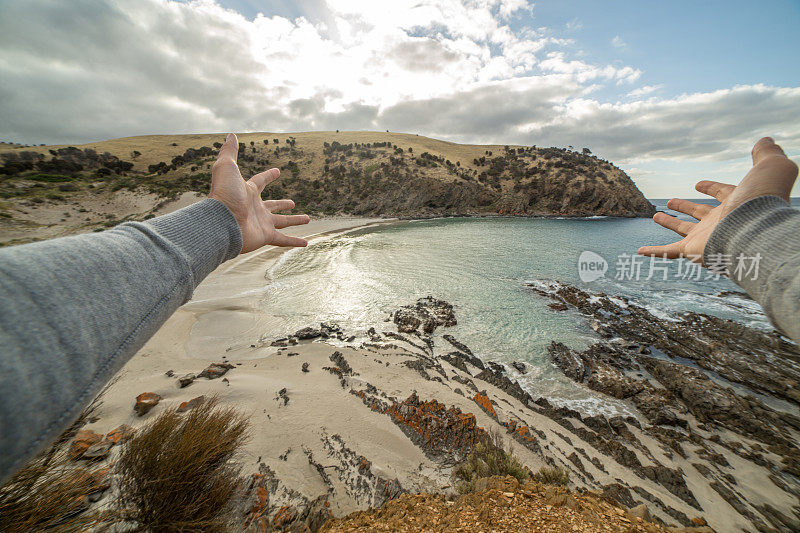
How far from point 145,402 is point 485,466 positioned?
494 centimetres

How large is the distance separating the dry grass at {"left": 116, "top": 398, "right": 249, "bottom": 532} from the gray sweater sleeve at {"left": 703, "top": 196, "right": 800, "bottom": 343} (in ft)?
13.5

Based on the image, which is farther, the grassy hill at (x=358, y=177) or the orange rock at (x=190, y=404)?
the grassy hill at (x=358, y=177)

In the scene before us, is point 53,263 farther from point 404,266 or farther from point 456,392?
point 404,266

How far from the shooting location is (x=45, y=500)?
6.15 ft

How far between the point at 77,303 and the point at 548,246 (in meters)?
26.6

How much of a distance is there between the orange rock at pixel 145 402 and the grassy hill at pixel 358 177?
3482 centimetres

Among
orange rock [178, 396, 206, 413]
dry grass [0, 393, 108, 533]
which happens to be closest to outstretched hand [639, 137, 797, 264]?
dry grass [0, 393, 108, 533]

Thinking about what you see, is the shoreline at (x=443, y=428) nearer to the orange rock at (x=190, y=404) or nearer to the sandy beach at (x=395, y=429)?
the sandy beach at (x=395, y=429)

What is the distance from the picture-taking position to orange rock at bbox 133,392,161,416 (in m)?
3.95

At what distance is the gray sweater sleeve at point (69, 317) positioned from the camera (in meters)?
0.75

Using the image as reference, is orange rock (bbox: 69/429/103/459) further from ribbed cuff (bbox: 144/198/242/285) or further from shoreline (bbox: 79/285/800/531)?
ribbed cuff (bbox: 144/198/242/285)

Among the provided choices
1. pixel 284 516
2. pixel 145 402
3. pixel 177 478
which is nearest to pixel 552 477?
pixel 284 516

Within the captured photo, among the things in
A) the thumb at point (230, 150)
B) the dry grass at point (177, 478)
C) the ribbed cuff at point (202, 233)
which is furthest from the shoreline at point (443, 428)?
the thumb at point (230, 150)

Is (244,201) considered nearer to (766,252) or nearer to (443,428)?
(766,252)
